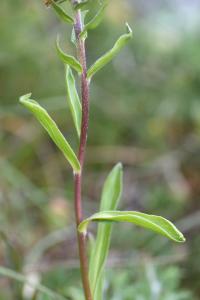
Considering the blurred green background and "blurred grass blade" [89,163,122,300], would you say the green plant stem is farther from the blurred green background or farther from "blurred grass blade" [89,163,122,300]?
the blurred green background

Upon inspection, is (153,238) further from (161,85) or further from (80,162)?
(161,85)

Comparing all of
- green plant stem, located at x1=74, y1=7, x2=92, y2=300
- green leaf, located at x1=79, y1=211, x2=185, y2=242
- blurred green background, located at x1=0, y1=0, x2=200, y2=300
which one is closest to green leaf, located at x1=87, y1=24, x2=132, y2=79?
green plant stem, located at x1=74, y1=7, x2=92, y2=300

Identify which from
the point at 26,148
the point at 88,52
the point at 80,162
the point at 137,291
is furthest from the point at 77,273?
the point at 88,52

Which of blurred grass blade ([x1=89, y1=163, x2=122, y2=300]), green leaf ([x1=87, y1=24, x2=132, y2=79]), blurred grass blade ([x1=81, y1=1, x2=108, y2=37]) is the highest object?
blurred grass blade ([x1=81, y1=1, x2=108, y2=37])

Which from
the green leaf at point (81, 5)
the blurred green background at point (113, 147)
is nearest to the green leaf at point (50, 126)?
the green leaf at point (81, 5)

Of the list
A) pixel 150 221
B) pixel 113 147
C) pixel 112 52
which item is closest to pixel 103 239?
pixel 150 221
